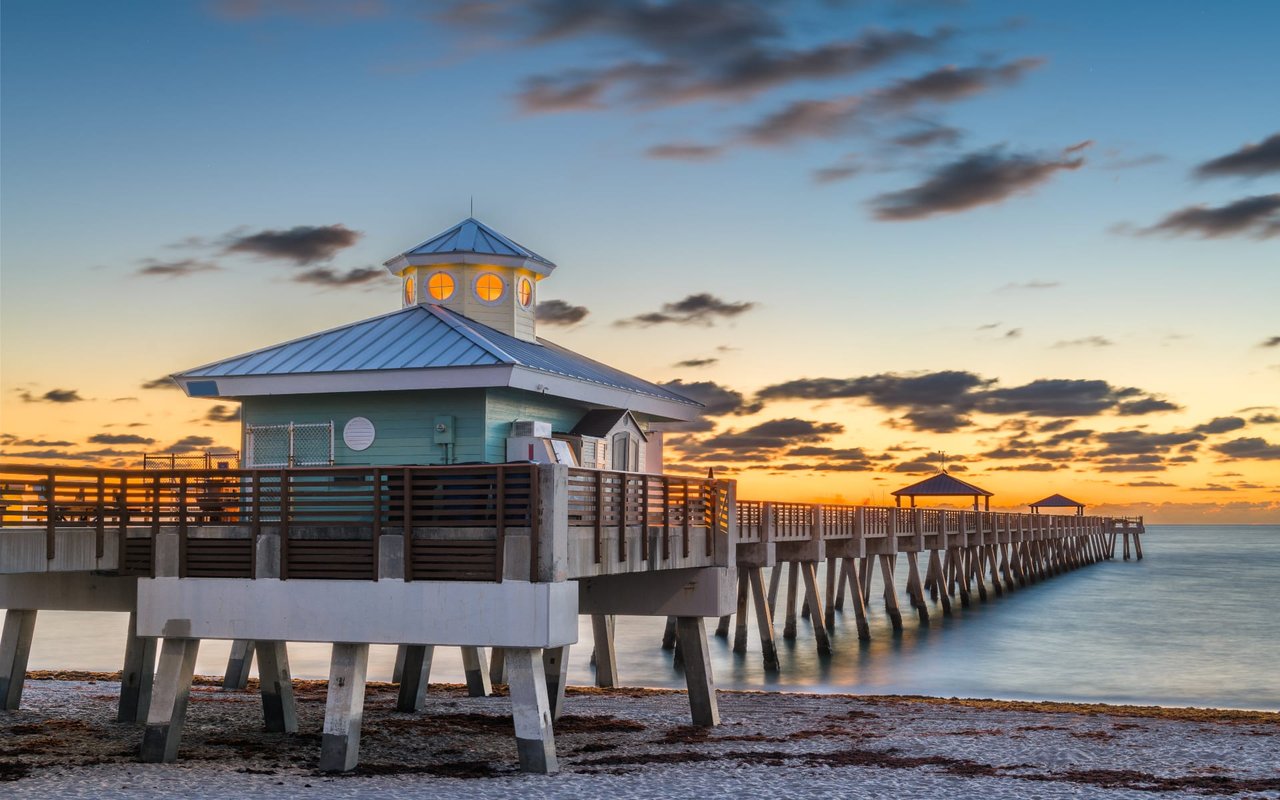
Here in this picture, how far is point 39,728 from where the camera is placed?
62.3 ft

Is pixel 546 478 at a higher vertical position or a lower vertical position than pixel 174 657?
higher

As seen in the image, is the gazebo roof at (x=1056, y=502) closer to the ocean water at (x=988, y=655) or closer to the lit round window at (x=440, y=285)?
the ocean water at (x=988, y=655)

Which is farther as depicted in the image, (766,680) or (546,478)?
(766,680)

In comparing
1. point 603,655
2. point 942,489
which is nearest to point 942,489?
point 942,489

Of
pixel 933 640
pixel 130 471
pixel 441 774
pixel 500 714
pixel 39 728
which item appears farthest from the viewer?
pixel 933 640

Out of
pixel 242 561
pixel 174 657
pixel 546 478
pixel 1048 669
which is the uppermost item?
pixel 546 478

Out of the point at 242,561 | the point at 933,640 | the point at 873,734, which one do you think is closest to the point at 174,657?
the point at 242,561

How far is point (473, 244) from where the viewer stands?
76.7 feet

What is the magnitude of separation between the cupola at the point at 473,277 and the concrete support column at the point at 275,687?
7.19 metres

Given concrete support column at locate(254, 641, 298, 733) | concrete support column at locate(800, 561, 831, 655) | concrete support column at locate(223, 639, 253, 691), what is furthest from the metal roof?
concrete support column at locate(800, 561, 831, 655)

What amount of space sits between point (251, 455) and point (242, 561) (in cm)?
526

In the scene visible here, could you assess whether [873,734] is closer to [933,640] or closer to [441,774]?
[441,774]

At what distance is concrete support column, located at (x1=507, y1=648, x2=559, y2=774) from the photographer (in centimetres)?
1416

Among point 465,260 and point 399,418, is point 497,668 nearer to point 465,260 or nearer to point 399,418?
point 465,260
